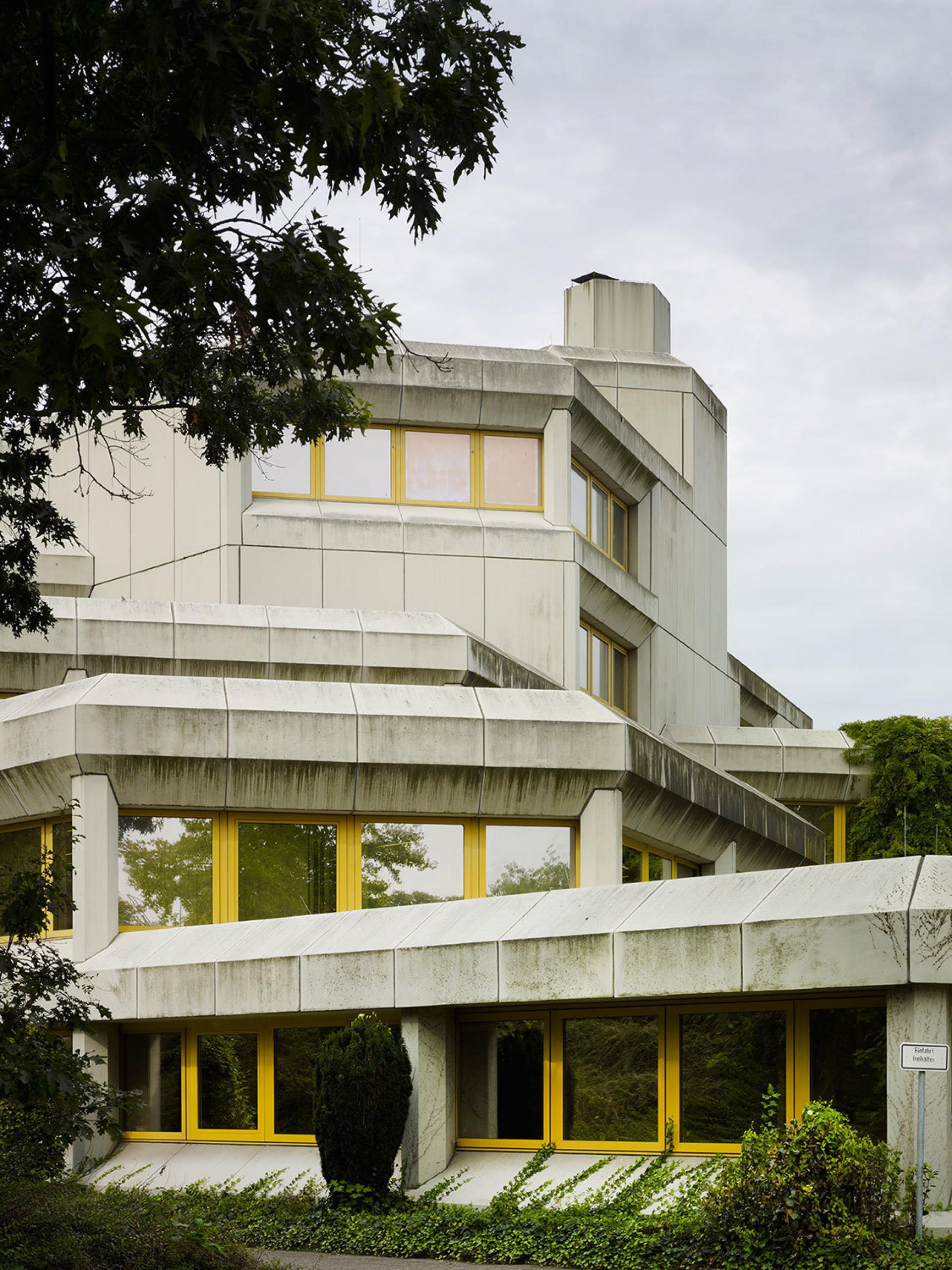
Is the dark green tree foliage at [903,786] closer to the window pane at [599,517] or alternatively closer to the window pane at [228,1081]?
the window pane at [599,517]

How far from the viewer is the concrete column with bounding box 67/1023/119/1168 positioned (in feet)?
63.8

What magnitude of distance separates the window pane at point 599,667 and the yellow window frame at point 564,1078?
1270 centimetres

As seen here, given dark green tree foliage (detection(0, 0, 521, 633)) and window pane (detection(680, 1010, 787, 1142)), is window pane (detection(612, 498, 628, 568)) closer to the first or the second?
window pane (detection(680, 1010, 787, 1142))

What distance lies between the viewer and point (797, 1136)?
1259cm

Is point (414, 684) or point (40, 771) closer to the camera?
point (40, 771)

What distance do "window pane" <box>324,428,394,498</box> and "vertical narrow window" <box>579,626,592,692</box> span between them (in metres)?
4.54

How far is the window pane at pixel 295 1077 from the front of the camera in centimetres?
1881

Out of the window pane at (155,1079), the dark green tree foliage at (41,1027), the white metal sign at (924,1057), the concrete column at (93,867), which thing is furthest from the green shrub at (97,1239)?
the concrete column at (93,867)

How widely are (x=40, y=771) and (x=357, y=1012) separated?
5804 millimetres

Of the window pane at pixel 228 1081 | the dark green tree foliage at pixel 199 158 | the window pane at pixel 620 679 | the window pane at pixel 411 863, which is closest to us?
the dark green tree foliage at pixel 199 158

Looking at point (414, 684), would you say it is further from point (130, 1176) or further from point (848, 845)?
point (848, 845)

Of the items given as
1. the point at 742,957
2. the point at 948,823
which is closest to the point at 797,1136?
the point at 742,957

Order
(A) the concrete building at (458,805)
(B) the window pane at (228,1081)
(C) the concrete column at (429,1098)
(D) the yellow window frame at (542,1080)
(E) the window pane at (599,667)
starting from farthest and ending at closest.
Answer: (E) the window pane at (599,667) → (B) the window pane at (228,1081) → (D) the yellow window frame at (542,1080) → (C) the concrete column at (429,1098) → (A) the concrete building at (458,805)

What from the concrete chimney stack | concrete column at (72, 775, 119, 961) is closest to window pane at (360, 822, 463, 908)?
concrete column at (72, 775, 119, 961)
